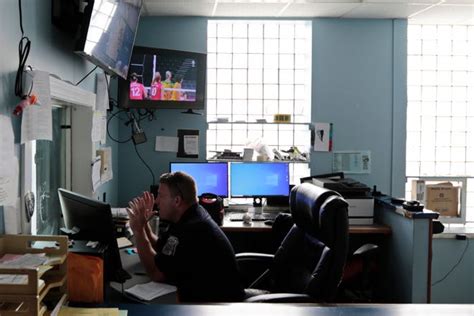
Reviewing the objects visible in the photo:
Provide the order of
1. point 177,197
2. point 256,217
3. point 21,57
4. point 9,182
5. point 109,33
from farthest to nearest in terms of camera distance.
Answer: point 256,217, point 177,197, point 109,33, point 21,57, point 9,182

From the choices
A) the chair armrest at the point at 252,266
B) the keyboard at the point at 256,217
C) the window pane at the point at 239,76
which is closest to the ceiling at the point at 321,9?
the window pane at the point at 239,76

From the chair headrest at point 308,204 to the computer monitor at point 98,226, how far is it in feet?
3.19

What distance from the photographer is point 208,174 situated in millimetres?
4148

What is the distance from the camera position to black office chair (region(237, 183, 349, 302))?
2314 mm

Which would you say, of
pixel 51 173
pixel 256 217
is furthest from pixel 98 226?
pixel 256 217

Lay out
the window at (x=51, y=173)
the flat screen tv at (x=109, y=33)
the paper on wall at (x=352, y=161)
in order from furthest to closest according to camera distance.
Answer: the paper on wall at (x=352, y=161), the window at (x=51, y=173), the flat screen tv at (x=109, y=33)

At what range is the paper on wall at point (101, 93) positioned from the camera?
326 cm

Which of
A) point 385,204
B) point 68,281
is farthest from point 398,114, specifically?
point 68,281

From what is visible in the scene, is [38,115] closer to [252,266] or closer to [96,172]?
[96,172]

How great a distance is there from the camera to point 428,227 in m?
3.27

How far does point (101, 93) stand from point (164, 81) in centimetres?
87

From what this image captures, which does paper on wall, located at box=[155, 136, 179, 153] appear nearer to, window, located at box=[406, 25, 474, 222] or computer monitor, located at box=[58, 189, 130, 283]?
computer monitor, located at box=[58, 189, 130, 283]

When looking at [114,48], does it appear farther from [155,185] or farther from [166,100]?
[155,185]

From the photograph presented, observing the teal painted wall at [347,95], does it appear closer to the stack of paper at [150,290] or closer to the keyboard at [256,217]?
the keyboard at [256,217]
